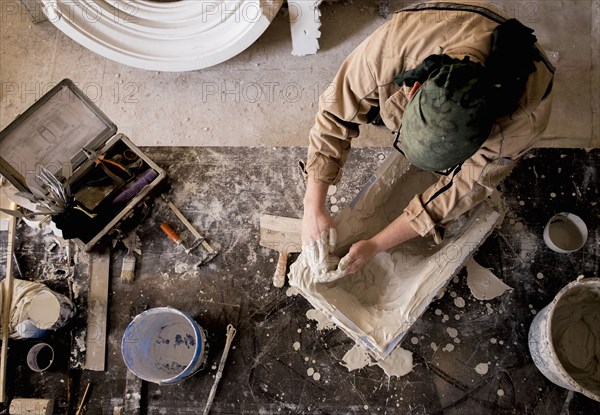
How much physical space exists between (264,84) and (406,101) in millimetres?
1679

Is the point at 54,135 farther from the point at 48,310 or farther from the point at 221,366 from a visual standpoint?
Answer: the point at 221,366

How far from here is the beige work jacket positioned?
1399 mm

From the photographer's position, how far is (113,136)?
196cm

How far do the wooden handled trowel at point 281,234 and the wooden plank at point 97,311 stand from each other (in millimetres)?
666

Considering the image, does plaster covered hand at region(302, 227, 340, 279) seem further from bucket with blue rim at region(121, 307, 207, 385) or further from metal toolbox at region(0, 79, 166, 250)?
metal toolbox at region(0, 79, 166, 250)

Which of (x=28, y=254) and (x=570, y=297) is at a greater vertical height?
(x=28, y=254)

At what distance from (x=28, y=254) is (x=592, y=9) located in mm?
3620

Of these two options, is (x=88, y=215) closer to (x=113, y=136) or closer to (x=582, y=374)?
(x=113, y=136)

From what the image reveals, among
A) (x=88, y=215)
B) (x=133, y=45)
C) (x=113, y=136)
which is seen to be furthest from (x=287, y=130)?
(x=88, y=215)

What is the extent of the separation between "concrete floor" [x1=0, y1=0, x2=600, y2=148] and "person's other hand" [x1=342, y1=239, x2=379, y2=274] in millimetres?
1347

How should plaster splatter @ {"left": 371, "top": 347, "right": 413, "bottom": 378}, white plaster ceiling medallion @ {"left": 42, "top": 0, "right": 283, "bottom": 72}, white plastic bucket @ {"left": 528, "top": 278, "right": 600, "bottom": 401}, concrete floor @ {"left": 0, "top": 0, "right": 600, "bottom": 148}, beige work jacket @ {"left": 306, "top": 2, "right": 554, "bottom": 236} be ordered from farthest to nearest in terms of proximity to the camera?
concrete floor @ {"left": 0, "top": 0, "right": 600, "bottom": 148}
white plaster ceiling medallion @ {"left": 42, "top": 0, "right": 283, "bottom": 72}
plaster splatter @ {"left": 371, "top": 347, "right": 413, "bottom": 378}
white plastic bucket @ {"left": 528, "top": 278, "right": 600, "bottom": 401}
beige work jacket @ {"left": 306, "top": 2, "right": 554, "bottom": 236}

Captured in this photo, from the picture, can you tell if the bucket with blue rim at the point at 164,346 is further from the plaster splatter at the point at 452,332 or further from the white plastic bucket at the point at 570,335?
the white plastic bucket at the point at 570,335

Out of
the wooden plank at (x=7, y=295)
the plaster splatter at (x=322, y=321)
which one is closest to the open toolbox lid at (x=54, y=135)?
the wooden plank at (x=7, y=295)

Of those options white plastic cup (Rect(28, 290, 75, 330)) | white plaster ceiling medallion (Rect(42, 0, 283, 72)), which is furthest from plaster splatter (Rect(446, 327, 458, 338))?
white plaster ceiling medallion (Rect(42, 0, 283, 72))
